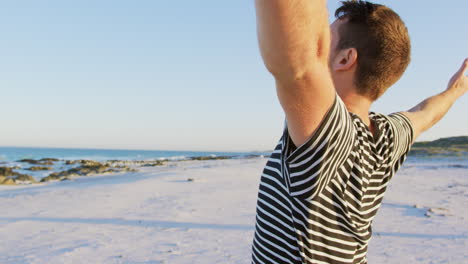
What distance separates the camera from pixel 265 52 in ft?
2.35

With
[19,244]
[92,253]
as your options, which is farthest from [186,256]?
[19,244]

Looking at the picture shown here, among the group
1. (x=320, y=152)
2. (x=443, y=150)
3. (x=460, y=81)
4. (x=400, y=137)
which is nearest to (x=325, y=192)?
(x=320, y=152)

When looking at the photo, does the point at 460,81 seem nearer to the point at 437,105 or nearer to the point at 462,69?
the point at 462,69

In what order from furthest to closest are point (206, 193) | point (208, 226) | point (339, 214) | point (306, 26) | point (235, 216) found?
point (206, 193) < point (235, 216) < point (208, 226) < point (339, 214) < point (306, 26)

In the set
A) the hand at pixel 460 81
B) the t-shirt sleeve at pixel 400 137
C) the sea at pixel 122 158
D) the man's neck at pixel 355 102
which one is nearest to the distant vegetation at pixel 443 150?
the sea at pixel 122 158

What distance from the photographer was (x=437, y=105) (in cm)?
212

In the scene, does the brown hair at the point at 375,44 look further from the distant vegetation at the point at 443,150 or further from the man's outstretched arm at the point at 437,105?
the distant vegetation at the point at 443,150

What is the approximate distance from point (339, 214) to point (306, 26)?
667 mm

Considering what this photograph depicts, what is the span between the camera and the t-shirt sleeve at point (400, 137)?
1464mm

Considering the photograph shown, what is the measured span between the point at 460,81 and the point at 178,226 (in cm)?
424

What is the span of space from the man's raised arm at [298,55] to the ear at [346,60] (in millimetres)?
386

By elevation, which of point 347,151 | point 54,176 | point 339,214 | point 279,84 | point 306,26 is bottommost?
point 54,176

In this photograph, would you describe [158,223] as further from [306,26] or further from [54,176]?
[54,176]

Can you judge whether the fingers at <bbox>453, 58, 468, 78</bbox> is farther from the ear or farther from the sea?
the sea
